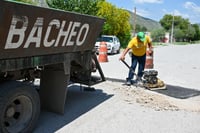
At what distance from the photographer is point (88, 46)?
21.4 ft

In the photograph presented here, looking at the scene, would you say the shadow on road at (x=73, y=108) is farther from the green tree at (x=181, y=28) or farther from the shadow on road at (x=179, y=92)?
the green tree at (x=181, y=28)

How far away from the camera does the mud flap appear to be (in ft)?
18.9

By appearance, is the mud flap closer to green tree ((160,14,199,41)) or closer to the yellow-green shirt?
the yellow-green shirt

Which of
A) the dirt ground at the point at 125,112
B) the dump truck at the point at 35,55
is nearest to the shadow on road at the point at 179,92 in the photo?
the dirt ground at the point at 125,112

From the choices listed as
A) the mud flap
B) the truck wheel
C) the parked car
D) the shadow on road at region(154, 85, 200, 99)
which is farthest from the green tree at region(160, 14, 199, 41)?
the truck wheel

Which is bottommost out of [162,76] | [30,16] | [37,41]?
[162,76]

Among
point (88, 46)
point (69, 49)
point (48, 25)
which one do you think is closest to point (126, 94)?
point (88, 46)

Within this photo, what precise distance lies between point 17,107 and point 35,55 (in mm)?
858

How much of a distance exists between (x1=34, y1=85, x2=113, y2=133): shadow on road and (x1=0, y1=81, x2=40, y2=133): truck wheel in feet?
1.03

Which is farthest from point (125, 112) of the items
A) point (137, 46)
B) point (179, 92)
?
point (137, 46)

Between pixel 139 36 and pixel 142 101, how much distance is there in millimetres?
2229

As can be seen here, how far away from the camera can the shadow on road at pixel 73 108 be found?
5.37 m

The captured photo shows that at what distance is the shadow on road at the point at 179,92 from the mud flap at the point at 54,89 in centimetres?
350

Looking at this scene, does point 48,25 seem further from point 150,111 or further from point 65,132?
point 150,111
